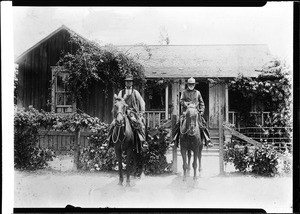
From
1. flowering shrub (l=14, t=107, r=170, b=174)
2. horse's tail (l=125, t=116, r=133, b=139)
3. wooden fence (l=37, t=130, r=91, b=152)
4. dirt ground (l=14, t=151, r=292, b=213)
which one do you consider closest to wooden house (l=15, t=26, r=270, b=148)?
flowering shrub (l=14, t=107, r=170, b=174)

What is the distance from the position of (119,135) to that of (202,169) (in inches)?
83.9

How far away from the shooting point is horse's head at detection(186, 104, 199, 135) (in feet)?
29.5

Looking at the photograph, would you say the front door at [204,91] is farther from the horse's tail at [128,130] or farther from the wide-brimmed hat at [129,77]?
the horse's tail at [128,130]

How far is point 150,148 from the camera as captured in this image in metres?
9.84

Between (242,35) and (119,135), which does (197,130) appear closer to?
(119,135)

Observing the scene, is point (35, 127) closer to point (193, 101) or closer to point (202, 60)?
point (193, 101)

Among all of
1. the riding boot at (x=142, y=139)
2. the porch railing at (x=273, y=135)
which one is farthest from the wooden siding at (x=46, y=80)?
the porch railing at (x=273, y=135)

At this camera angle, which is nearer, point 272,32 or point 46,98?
point 272,32

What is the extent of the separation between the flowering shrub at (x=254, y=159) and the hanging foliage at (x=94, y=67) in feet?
9.00

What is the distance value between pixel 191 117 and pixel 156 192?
74.5 inches

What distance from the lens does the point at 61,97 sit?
995cm

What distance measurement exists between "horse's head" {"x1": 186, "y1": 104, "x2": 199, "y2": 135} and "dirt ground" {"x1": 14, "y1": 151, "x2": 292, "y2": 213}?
110 centimetres

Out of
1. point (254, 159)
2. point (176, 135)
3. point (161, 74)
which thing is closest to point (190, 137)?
point (176, 135)

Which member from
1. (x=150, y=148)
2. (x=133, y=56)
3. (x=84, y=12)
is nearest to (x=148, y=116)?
(x=150, y=148)
